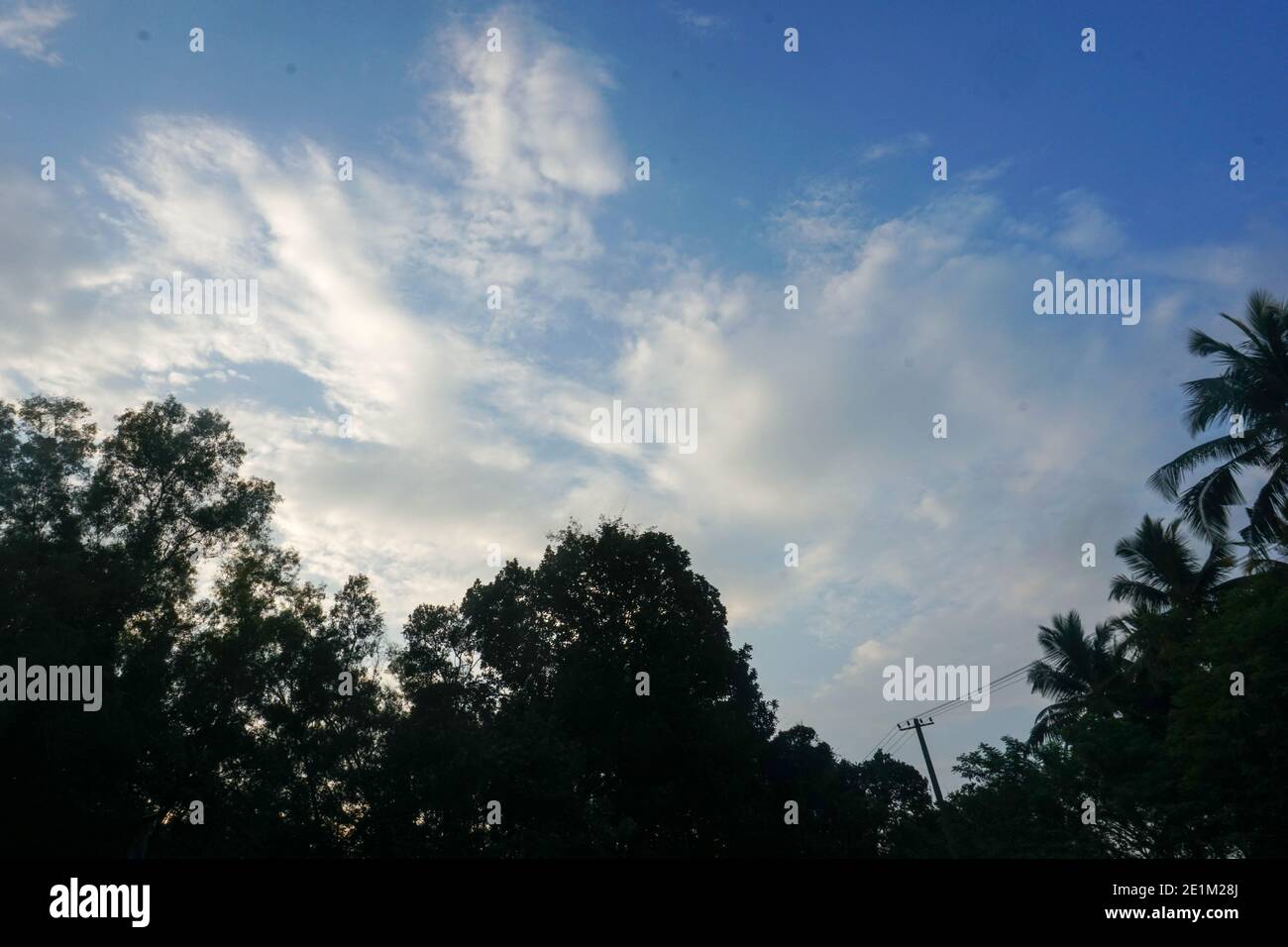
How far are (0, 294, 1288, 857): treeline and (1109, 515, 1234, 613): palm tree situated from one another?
14 cm

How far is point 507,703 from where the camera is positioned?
33.3m

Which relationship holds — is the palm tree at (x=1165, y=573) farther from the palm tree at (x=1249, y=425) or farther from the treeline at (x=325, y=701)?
the treeline at (x=325, y=701)

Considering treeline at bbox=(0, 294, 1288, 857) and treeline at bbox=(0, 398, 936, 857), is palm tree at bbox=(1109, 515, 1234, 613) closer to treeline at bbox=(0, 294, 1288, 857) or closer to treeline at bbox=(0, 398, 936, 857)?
treeline at bbox=(0, 294, 1288, 857)

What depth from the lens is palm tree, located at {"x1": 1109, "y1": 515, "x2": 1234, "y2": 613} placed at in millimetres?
30891

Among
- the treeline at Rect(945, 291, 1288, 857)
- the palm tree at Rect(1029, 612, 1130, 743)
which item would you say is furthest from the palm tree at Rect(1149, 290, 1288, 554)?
the palm tree at Rect(1029, 612, 1130, 743)

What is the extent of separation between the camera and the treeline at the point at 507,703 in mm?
23828

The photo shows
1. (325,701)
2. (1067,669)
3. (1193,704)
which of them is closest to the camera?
(1193,704)

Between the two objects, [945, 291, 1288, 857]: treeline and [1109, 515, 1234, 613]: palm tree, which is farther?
[1109, 515, 1234, 613]: palm tree

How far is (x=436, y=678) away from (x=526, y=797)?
9.00 metres

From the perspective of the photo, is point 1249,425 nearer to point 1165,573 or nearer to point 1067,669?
point 1165,573

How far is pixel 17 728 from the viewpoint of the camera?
23.5 meters

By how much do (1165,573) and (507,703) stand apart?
92.7ft

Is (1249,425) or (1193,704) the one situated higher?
(1249,425)

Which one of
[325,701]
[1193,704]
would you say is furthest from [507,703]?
[1193,704]
